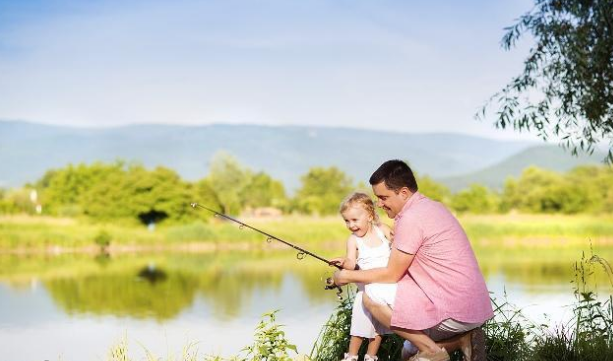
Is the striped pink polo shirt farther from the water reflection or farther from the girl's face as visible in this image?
the water reflection

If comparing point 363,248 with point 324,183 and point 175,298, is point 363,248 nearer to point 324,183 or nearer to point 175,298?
point 175,298

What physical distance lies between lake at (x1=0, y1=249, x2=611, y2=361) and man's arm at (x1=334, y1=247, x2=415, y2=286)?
13.2 feet

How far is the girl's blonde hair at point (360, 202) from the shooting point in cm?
498

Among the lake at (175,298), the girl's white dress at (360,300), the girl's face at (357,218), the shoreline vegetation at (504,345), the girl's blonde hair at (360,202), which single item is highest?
the girl's blonde hair at (360,202)

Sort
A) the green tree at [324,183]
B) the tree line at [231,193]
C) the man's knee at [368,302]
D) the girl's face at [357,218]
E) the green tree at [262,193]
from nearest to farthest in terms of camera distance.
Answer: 1. the man's knee at [368,302]
2. the girl's face at [357,218]
3. the tree line at [231,193]
4. the green tree at [262,193]
5. the green tree at [324,183]

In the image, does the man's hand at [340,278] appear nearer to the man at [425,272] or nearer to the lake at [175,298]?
the man at [425,272]

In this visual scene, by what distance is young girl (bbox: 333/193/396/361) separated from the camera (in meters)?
4.98

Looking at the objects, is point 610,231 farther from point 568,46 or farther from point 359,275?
point 359,275

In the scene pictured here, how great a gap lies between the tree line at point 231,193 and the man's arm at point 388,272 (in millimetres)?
11716

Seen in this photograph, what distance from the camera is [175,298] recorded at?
17.1 m

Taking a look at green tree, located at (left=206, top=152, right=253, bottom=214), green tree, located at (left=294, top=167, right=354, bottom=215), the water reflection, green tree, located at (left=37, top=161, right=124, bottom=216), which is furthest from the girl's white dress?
green tree, located at (left=206, top=152, right=253, bottom=214)

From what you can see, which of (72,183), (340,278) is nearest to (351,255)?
(340,278)

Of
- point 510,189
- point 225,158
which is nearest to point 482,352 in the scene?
point 510,189

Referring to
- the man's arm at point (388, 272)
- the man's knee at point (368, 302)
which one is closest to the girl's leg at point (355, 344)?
the man's knee at point (368, 302)
